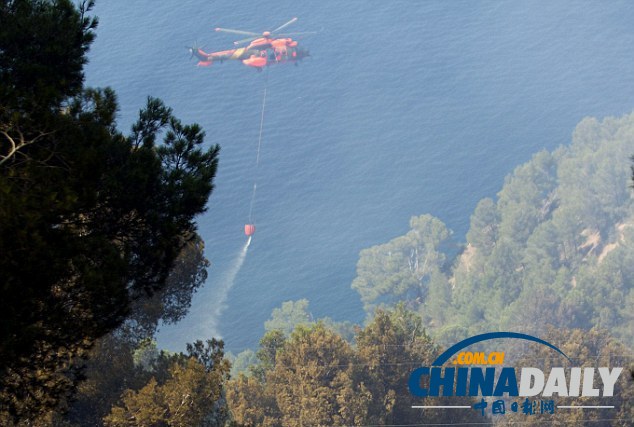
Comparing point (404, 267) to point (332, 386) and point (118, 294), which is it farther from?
point (118, 294)

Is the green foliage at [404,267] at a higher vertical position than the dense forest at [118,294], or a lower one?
higher

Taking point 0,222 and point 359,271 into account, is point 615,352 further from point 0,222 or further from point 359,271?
point 359,271

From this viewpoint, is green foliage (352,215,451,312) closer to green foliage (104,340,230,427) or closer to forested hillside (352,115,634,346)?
forested hillside (352,115,634,346)

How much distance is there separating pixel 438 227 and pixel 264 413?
140440mm

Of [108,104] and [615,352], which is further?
[615,352]

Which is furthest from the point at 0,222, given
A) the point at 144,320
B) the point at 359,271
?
the point at 359,271

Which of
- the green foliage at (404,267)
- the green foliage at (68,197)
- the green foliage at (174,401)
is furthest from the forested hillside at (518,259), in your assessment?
the green foliage at (68,197)

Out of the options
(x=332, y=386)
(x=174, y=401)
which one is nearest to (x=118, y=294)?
(x=174, y=401)

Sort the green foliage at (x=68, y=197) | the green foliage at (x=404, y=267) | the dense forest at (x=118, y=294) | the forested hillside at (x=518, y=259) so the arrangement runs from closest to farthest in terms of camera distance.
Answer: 1. the green foliage at (x=68, y=197)
2. the dense forest at (x=118, y=294)
3. the forested hillside at (x=518, y=259)
4. the green foliage at (x=404, y=267)

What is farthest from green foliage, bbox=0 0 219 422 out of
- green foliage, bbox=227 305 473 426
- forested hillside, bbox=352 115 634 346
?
forested hillside, bbox=352 115 634 346

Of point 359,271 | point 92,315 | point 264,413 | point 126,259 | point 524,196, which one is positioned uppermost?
point 524,196

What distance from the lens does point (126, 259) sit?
20.6 metres

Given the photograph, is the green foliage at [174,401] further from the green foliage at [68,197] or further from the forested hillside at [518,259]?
the forested hillside at [518,259]

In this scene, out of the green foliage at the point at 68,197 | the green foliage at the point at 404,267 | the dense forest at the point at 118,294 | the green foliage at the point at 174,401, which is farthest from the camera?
the green foliage at the point at 404,267
